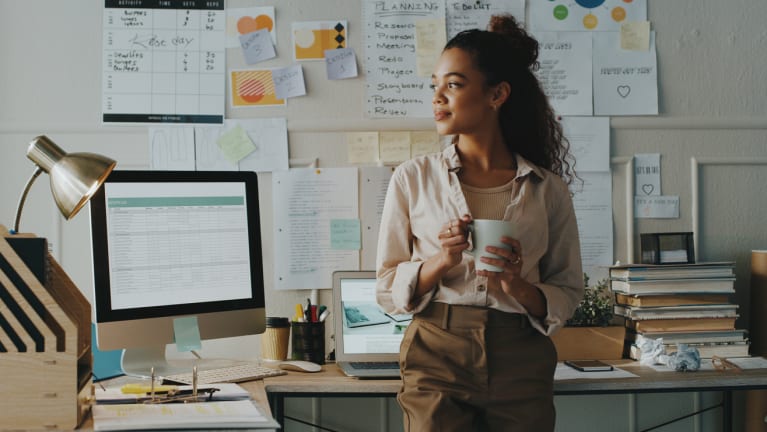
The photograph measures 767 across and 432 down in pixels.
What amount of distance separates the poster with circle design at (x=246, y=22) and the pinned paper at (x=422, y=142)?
0.54 meters

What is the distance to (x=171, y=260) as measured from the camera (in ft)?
6.54

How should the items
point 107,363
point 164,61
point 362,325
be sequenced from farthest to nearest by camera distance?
point 164,61
point 362,325
point 107,363

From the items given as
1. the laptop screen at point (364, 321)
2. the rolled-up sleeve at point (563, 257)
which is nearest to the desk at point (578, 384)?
the laptop screen at point (364, 321)

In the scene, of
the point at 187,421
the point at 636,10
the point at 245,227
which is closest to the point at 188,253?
the point at 245,227

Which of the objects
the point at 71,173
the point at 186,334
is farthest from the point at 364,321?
the point at 71,173

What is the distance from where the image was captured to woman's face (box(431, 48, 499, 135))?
174 centimetres

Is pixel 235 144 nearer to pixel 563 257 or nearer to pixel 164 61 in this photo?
pixel 164 61

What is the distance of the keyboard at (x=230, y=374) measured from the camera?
1.88 m

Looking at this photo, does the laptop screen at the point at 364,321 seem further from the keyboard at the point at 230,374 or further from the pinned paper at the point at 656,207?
the pinned paper at the point at 656,207

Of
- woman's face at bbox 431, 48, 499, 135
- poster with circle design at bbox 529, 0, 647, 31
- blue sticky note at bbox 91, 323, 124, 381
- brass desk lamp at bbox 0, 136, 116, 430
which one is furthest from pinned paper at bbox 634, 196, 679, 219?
brass desk lamp at bbox 0, 136, 116, 430

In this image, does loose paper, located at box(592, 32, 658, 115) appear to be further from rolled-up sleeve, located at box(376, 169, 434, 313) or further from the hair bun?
rolled-up sleeve, located at box(376, 169, 434, 313)

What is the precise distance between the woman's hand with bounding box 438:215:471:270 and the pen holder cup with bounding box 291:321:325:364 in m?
0.79

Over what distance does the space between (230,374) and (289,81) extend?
977mm

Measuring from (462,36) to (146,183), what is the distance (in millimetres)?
852
